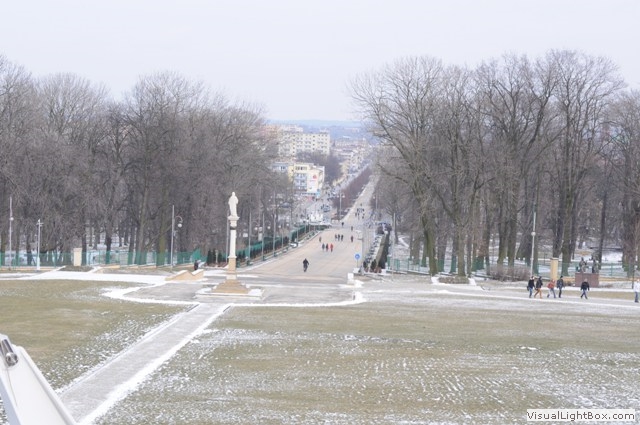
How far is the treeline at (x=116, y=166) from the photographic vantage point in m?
60.8

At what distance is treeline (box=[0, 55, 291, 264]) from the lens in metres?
60.8

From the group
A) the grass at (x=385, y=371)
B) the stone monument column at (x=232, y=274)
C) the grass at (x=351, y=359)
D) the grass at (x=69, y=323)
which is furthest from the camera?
the stone monument column at (x=232, y=274)

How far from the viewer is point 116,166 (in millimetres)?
68062

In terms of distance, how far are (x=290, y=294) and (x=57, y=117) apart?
133 feet

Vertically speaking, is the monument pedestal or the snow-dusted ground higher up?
the monument pedestal

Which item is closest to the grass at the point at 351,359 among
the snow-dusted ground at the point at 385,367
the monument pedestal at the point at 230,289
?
the snow-dusted ground at the point at 385,367

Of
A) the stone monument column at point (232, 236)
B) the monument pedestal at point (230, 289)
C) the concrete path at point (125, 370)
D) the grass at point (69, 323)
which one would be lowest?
the concrete path at point (125, 370)

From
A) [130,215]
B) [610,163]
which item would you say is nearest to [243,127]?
[130,215]

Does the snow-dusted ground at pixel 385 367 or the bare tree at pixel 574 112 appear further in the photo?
the bare tree at pixel 574 112

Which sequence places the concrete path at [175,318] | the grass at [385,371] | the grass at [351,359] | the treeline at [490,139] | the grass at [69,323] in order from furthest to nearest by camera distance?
the treeline at [490,139] < the grass at [69,323] < the concrete path at [175,318] < the grass at [351,359] < the grass at [385,371]

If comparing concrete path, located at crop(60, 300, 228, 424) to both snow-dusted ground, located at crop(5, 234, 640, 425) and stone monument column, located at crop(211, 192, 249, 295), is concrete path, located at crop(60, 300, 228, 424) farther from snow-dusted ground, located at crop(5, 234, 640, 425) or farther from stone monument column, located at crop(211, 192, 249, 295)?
stone monument column, located at crop(211, 192, 249, 295)

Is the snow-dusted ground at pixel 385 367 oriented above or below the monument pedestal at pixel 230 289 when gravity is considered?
below

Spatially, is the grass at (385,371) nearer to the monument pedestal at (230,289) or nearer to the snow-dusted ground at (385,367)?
the snow-dusted ground at (385,367)

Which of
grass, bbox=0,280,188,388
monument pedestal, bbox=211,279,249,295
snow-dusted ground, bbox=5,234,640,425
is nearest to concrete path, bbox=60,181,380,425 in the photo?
snow-dusted ground, bbox=5,234,640,425
